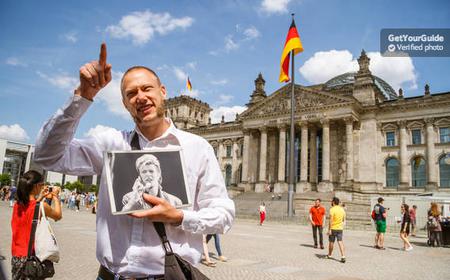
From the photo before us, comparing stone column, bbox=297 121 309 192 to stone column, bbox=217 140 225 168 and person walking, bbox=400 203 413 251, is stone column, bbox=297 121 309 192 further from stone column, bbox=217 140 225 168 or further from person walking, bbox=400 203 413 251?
person walking, bbox=400 203 413 251

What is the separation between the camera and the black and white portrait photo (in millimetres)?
1924

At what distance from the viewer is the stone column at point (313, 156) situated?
46.1 metres

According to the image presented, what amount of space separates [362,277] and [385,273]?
1135 mm

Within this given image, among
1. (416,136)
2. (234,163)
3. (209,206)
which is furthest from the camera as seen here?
(234,163)

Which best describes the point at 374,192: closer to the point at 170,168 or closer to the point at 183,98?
the point at 183,98

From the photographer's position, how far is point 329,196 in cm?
3928

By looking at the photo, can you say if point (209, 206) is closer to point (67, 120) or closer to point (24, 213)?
point (67, 120)

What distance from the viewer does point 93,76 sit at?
6.30ft

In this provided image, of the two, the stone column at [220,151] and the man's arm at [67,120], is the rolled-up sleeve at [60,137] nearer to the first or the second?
the man's arm at [67,120]

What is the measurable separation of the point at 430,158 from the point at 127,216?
43729mm

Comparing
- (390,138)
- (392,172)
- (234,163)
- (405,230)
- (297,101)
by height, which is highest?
(297,101)

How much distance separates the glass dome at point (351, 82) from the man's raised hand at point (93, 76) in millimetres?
56879

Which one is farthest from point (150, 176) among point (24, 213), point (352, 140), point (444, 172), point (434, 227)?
point (352, 140)

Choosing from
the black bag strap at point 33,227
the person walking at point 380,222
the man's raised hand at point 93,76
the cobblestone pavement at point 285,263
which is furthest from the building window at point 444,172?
the man's raised hand at point 93,76
